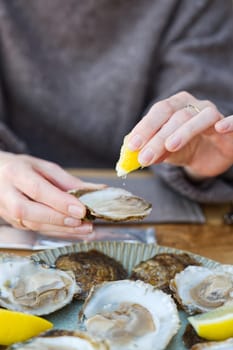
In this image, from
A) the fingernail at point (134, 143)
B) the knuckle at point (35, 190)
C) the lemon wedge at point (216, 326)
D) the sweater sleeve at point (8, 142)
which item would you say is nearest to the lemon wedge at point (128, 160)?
the fingernail at point (134, 143)

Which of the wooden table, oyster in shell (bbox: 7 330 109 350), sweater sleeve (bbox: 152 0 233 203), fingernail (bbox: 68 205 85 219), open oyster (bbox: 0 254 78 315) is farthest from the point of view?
sweater sleeve (bbox: 152 0 233 203)

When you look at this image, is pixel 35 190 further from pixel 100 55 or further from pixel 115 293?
pixel 100 55

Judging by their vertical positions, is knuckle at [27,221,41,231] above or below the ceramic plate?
below

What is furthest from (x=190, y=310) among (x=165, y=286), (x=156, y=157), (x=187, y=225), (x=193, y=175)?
(x=193, y=175)

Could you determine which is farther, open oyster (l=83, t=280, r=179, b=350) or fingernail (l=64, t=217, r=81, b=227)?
fingernail (l=64, t=217, r=81, b=227)

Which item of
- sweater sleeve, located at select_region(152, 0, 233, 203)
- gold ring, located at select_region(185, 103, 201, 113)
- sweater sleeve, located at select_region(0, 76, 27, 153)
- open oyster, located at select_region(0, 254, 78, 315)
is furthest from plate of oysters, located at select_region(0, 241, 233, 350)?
sweater sleeve, located at select_region(152, 0, 233, 203)

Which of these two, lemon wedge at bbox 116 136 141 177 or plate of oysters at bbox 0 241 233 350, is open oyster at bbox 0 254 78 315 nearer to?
plate of oysters at bbox 0 241 233 350
